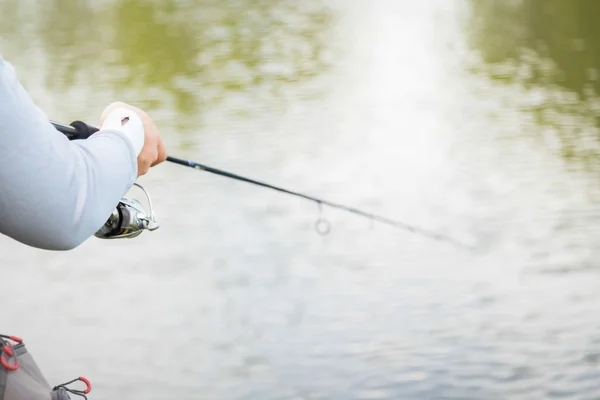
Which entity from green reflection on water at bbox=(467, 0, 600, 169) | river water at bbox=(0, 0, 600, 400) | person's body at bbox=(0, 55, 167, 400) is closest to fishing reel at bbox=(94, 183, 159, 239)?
person's body at bbox=(0, 55, 167, 400)

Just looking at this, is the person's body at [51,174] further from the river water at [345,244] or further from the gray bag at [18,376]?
the river water at [345,244]

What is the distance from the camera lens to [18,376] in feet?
3.83

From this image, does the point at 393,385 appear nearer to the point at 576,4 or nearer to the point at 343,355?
the point at 343,355

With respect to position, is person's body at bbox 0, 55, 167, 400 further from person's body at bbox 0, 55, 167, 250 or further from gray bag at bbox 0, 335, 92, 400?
gray bag at bbox 0, 335, 92, 400

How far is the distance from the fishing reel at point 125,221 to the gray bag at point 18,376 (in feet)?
1.39

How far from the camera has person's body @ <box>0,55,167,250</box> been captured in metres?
0.86

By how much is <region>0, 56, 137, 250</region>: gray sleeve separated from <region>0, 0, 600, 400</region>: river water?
2.68 metres

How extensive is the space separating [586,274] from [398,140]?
3128 millimetres

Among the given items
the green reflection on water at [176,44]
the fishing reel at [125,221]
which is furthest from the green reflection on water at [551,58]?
the fishing reel at [125,221]

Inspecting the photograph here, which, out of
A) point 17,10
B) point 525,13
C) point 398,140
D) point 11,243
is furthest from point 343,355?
point 17,10

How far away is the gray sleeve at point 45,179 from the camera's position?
0.86m

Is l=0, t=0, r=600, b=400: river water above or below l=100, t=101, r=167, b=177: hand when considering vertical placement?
above

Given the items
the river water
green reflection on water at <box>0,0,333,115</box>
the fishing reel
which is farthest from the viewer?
green reflection on water at <box>0,0,333,115</box>

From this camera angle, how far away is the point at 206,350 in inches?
158
